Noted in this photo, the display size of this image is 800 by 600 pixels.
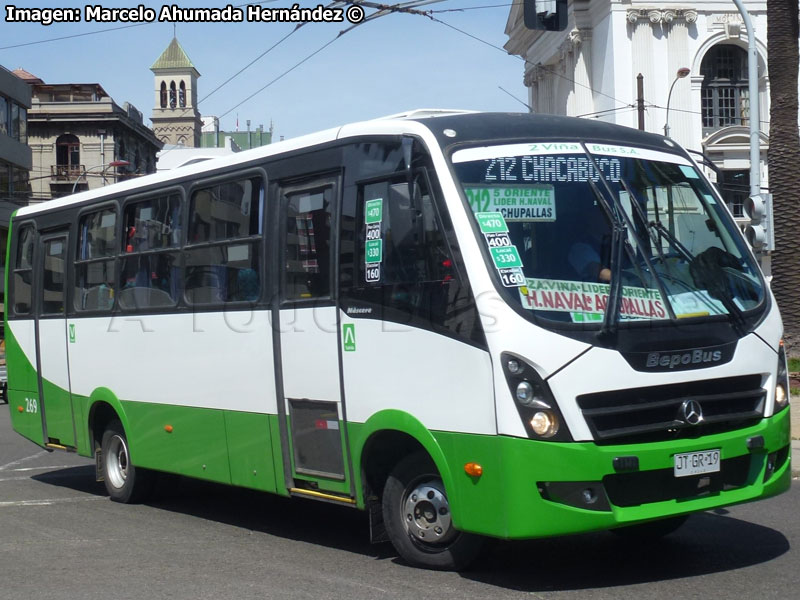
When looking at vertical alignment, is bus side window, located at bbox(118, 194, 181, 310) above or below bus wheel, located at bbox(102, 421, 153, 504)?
above

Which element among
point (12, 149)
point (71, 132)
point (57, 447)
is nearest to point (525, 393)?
point (57, 447)

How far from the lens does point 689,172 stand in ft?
26.0

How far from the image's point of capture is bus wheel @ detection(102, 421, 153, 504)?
11.0m

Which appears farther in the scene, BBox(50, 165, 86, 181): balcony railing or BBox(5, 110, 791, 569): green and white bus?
BBox(50, 165, 86, 181): balcony railing

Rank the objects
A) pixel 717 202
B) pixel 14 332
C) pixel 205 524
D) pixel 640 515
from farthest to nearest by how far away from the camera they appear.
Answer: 1. pixel 14 332
2. pixel 205 524
3. pixel 717 202
4. pixel 640 515

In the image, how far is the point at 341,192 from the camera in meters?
7.99

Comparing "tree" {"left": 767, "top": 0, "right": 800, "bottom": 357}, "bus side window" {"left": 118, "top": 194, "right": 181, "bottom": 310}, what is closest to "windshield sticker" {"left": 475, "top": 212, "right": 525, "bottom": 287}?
"bus side window" {"left": 118, "top": 194, "right": 181, "bottom": 310}

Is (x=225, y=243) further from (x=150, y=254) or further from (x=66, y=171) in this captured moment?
(x=66, y=171)

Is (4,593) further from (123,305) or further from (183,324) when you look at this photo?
(123,305)

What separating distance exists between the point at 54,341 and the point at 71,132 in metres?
72.3

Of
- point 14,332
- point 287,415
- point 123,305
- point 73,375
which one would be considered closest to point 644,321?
point 287,415

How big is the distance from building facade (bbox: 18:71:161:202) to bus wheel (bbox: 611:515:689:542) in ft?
243

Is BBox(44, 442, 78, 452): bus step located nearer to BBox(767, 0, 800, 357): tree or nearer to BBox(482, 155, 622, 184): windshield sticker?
BBox(482, 155, 622, 184): windshield sticker

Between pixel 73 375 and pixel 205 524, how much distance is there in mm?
2821
